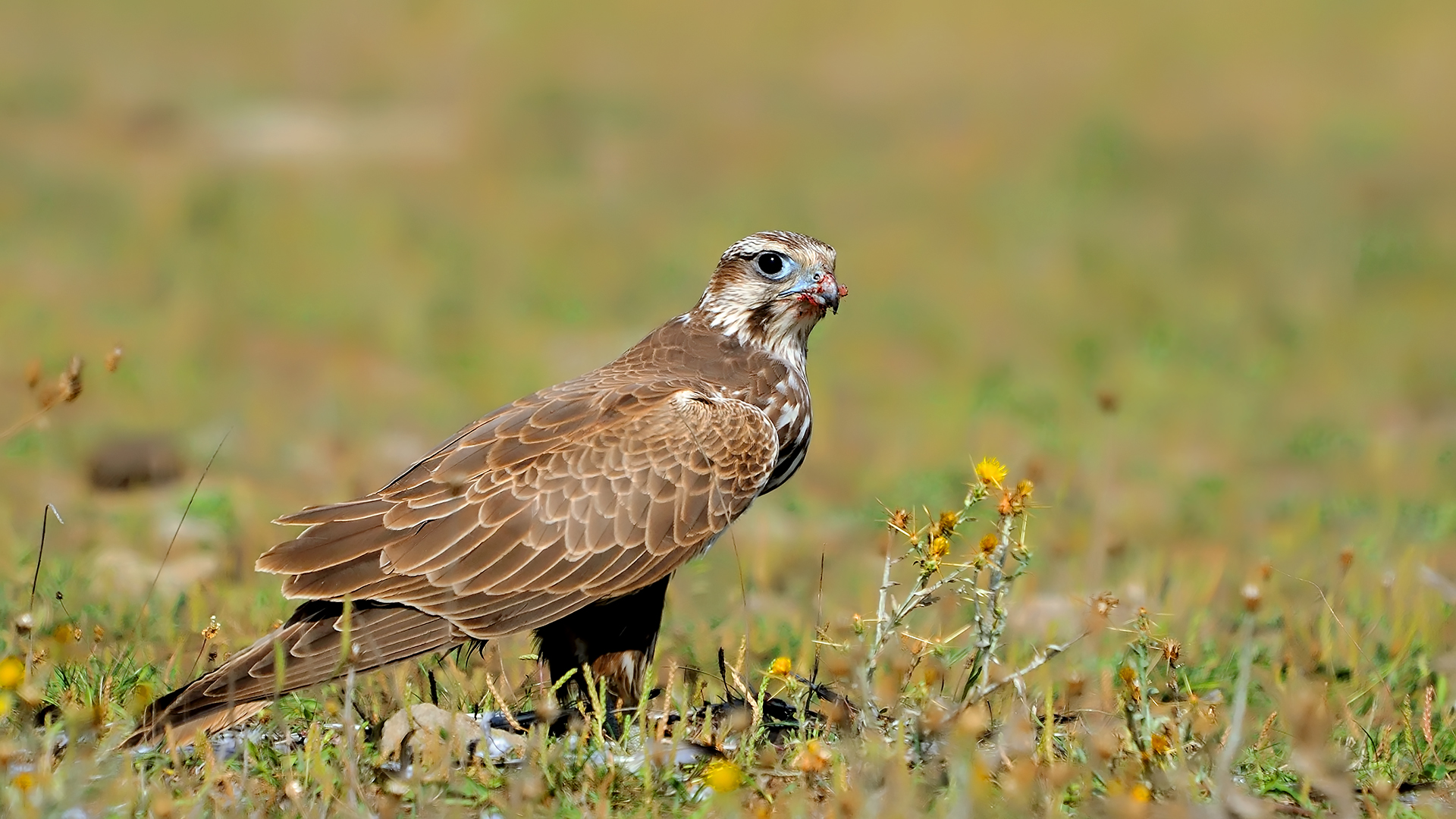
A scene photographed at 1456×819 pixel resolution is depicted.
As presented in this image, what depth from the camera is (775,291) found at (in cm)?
→ 514

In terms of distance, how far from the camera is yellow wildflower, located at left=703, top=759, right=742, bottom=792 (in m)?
3.23

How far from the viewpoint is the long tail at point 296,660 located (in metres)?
3.82

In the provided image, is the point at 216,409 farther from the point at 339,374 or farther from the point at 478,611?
the point at 478,611

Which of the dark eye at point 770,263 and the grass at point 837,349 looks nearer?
the grass at point 837,349

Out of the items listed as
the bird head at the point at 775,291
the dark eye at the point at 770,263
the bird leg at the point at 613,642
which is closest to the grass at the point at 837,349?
the bird leg at the point at 613,642

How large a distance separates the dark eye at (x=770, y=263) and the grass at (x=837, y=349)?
3.57ft

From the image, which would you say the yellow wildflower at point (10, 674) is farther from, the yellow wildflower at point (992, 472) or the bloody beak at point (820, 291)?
the bloody beak at point (820, 291)

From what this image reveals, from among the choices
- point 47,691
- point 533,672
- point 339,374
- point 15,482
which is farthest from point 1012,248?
point 47,691

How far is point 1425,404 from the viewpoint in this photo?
36.1 feet

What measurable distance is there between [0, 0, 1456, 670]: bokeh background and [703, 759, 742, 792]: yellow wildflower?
3.58 ft

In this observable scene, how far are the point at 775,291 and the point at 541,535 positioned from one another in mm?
1268

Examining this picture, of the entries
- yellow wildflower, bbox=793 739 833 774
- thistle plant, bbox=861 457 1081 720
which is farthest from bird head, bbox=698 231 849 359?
yellow wildflower, bbox=793 739 833 774

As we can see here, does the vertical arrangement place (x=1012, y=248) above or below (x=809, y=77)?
below

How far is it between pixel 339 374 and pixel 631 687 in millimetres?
7028
